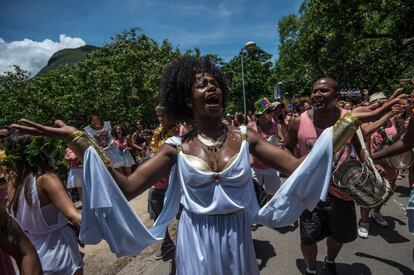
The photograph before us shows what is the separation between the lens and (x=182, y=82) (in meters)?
2.31

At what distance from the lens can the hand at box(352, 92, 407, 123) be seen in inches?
72.8

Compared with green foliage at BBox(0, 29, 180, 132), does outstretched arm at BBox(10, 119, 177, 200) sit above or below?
below

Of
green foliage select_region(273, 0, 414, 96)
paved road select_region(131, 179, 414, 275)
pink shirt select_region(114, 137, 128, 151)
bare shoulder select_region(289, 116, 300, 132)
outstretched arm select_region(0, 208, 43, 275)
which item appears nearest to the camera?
outstretched arm select_region(0, 208, 43, 275)

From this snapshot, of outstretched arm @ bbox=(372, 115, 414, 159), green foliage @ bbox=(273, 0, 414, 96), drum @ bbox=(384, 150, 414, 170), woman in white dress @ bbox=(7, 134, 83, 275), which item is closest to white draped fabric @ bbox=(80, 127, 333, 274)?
woman in white dress @ bbox=(7, 134, 83, 275)

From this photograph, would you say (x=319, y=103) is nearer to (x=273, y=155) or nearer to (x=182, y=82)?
(x=273, y=155)

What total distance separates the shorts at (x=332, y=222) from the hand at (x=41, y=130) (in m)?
2.42

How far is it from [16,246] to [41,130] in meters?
0.61

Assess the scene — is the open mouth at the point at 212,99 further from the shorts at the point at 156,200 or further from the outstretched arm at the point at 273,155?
the shorts at the point at 156,200

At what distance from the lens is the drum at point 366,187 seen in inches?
94.6

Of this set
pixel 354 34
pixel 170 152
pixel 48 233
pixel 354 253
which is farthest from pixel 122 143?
pixel 354 34

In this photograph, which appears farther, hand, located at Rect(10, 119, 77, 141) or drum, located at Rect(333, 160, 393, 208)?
drum, located at Rect(333, 160, 393, 208)

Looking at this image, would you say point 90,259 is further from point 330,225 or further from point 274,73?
point 274,73

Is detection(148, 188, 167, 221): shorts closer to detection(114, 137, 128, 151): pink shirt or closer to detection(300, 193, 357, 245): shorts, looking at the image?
detection(300, 193, 357, 245): shorts

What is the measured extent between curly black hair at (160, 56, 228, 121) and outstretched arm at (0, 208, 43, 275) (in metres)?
1.26
